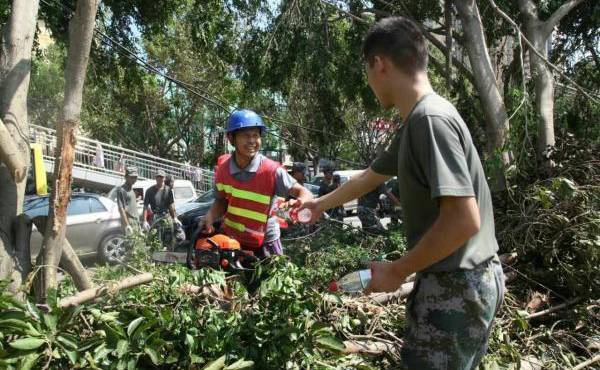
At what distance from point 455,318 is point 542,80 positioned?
6471mm

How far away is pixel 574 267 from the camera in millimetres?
4684

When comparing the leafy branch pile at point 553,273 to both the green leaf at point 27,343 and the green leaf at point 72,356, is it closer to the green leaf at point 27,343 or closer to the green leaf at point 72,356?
the green leaf at point 72,356

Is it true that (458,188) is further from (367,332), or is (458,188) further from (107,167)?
(107,167)

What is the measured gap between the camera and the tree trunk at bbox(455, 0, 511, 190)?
7766mm

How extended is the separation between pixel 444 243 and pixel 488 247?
35cm

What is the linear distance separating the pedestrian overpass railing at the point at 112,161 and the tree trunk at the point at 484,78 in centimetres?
1372

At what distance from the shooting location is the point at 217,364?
2711mm

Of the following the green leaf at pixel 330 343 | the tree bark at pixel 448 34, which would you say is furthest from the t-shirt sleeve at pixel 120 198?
the green leaf at pixel 330 343

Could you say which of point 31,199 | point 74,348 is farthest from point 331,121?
point 74,348

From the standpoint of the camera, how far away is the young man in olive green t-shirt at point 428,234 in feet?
6.64

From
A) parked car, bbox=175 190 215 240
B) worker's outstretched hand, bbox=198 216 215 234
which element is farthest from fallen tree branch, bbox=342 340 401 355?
parked car, bbox=175 190 215 240

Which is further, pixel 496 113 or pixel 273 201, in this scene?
pixel 496 113

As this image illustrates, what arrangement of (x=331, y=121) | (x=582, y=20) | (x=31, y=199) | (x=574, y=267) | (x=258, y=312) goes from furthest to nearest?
(x=331, y=121), (x=582, y=20), (x=31, y=199), (x=574, y=267), (x=258, y=312)

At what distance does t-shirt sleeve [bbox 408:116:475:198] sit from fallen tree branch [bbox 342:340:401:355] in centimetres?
160
